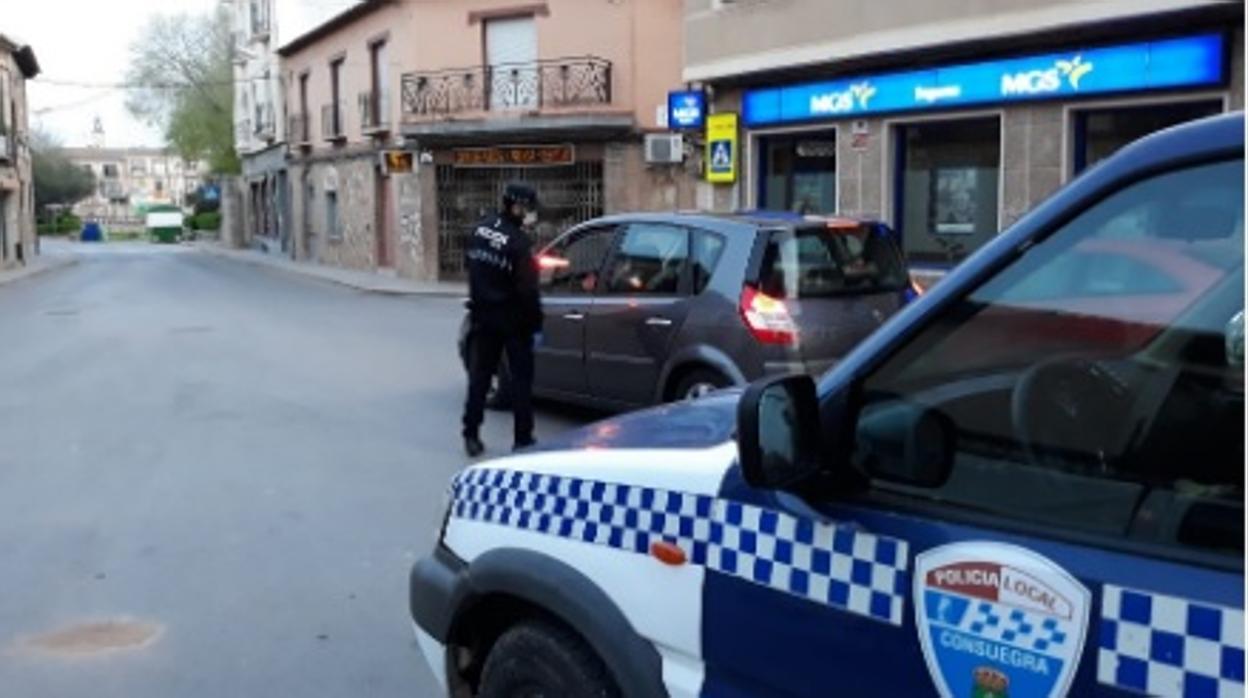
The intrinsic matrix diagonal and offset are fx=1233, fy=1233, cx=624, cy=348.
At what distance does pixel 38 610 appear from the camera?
5070 mm

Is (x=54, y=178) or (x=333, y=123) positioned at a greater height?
(x=54, y=178)

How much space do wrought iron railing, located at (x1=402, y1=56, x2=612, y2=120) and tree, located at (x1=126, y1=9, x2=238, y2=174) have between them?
29.9 m

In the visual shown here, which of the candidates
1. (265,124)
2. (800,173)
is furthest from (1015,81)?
(265,124)

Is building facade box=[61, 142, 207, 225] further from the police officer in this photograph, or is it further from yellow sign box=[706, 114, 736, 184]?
the police officer

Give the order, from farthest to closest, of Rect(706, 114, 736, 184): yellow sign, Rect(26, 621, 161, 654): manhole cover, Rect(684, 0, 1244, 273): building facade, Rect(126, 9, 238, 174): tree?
1. Rect(126, 9, 238, 174): tree
2. Rect(706, 114, 736, 184): yellow sign
3. Rect(684, 0, 1244, 273): building facade
4. Rect(26, 621, 161, 654): manhole cover

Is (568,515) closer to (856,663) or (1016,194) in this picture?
(856,663)

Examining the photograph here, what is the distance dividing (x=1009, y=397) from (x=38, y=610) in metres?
4.35

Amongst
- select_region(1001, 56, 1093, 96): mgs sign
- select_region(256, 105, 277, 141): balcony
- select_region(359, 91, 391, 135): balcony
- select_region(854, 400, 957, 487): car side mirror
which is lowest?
select_region(854, 400, 957, 487): car side mirror

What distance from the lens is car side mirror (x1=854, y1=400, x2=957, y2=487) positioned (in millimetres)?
2133

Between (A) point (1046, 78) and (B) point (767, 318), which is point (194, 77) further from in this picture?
(B) point (767, 318)

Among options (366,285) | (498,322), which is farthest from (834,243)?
(366,285)

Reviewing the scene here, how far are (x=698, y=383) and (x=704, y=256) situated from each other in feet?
2.67

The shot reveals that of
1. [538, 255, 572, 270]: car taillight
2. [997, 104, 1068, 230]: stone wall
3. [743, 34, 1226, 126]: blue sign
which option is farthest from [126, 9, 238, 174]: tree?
[538, 255, 572, 270]: car taillight

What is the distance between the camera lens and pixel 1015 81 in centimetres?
1491
